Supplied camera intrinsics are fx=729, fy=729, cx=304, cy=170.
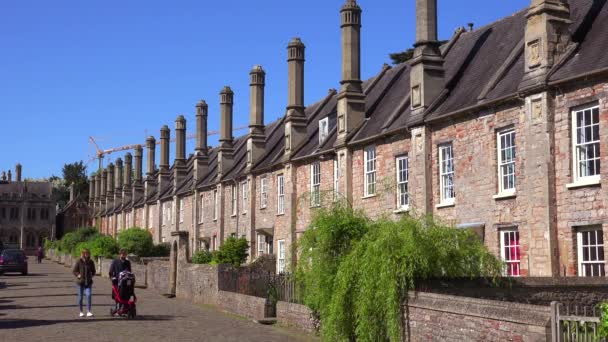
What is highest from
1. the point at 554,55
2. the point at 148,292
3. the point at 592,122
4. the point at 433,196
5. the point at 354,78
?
the point at 354,78

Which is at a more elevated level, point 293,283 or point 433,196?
point 433,196

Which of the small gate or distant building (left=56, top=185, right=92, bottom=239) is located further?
distant building (left=56, top=185, right=92, bottom=239)

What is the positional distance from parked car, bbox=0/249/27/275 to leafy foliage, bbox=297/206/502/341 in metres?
36.3

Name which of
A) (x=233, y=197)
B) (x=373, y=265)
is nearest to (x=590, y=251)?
(x=373, y=265)

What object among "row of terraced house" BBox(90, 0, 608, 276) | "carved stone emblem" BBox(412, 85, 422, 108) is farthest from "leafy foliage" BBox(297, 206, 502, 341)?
"carved stone emblem" BBox(412, 85, 422, 108)

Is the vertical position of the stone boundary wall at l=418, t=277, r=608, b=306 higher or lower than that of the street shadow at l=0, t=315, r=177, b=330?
higher

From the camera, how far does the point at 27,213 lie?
12250 cm

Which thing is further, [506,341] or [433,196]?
[433,196]

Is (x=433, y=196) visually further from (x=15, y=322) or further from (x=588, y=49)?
(x=15, y=322)

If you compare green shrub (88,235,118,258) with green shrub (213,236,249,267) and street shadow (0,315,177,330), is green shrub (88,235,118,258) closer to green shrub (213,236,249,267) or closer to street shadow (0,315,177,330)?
Answer: green shrub (213,236,249,267)

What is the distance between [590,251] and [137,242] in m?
39.9

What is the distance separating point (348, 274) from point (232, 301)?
9.38 m

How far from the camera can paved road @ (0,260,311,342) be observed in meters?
16.4

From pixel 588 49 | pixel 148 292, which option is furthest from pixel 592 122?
pixel 148 292
